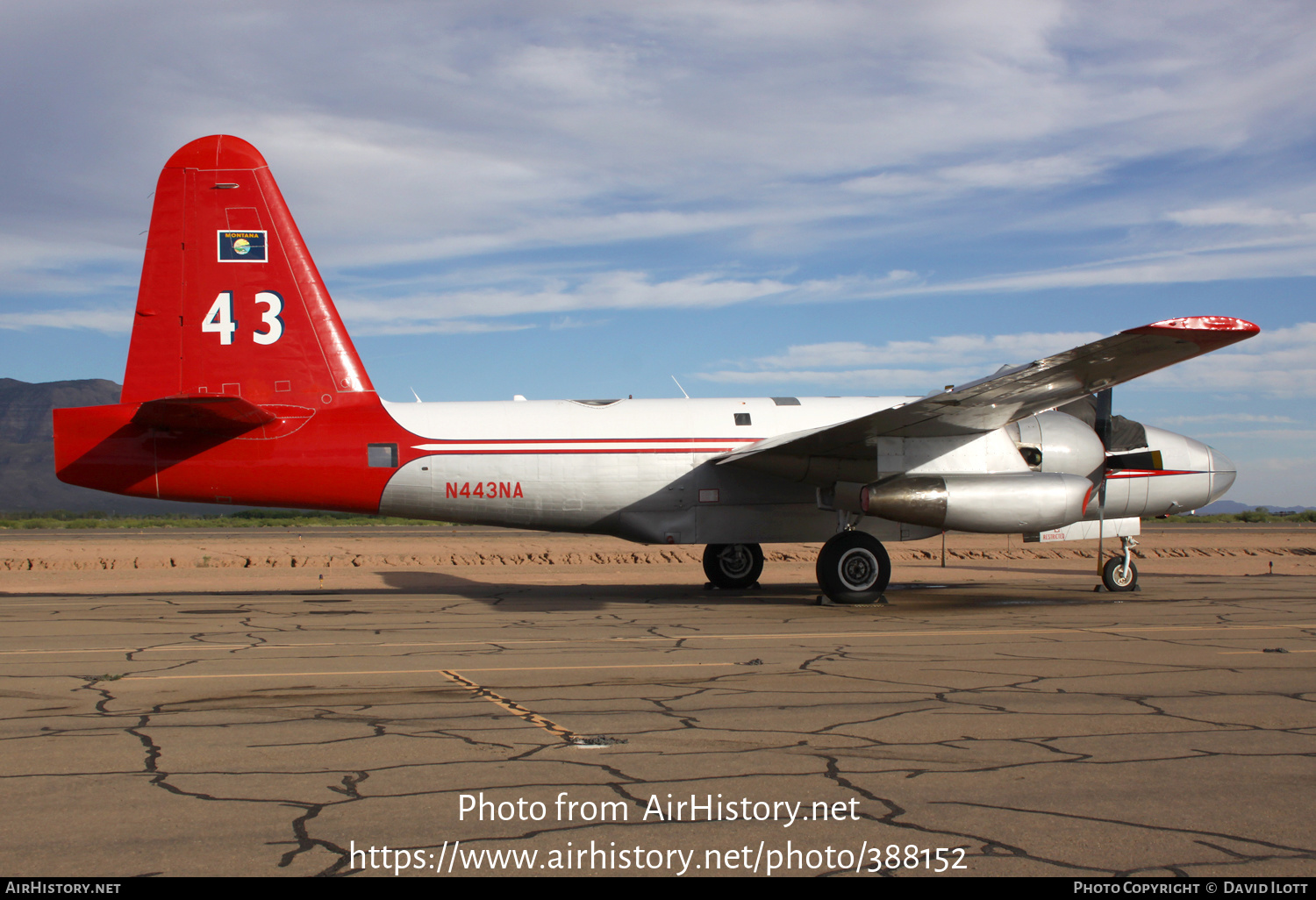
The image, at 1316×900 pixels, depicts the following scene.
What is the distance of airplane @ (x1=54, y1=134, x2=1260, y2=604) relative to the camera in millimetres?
14594

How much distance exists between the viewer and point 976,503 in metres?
14.5

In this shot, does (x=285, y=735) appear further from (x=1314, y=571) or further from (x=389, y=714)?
(x=1314, y=571)

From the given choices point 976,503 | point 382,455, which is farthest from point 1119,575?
point 382,455

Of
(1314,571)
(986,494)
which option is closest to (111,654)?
(986,494)

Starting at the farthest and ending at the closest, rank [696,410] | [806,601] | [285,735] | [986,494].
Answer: [696,410], [806,601], [986,494], [285,735]

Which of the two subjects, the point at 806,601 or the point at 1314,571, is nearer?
the point at 806,601

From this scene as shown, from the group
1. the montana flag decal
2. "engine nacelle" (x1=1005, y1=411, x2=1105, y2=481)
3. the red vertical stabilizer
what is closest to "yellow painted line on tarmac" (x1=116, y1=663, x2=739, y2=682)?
the red vertical stabilizer

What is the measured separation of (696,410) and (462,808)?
41.1 ft

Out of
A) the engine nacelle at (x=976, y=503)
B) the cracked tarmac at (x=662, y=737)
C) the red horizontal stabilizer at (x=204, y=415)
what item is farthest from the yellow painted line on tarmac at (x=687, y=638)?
the red horizontal stabilizer at (x=204, y=415)

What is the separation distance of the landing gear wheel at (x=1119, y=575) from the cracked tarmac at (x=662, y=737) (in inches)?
156

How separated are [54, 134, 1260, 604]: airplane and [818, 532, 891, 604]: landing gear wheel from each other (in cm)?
3

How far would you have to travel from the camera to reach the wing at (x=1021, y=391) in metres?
11.9

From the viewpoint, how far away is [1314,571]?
2342 cm

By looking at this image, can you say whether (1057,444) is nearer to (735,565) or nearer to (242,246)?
(735,565)
